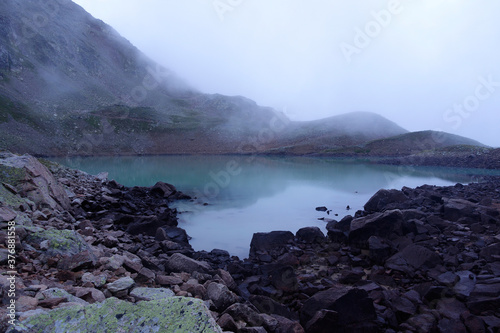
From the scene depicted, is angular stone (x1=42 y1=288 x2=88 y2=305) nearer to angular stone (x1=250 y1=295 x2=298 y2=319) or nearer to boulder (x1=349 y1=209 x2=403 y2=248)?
angular stone (x1=250 y1=295 x2=298 y2=319)

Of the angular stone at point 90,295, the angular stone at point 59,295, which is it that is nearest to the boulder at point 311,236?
the angular stone at point 90,295

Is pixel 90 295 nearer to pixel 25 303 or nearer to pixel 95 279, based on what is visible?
pixel 95 279

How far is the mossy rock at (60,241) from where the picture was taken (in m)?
6.42

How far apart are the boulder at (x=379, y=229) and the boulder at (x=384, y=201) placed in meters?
6.98

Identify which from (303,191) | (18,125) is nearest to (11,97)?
(18,125)

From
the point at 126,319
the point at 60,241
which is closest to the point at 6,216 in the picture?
the point at 60,241

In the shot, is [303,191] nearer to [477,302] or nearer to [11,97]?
[477,302]

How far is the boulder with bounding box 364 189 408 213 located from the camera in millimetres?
19752

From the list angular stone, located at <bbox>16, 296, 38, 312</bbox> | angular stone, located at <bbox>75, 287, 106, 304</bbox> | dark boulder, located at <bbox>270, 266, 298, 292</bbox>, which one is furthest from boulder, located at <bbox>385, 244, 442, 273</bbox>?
angular stone, located at <bbox>16, 296, 38, 312</bbox>

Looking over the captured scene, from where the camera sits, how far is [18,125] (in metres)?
69.8

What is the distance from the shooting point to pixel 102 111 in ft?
318

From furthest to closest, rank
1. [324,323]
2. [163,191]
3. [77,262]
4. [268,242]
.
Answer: [163,191] → [268,242] → [324,323] → [77,262]

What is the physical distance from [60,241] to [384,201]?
18.8 m

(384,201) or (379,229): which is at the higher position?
(384,201)
